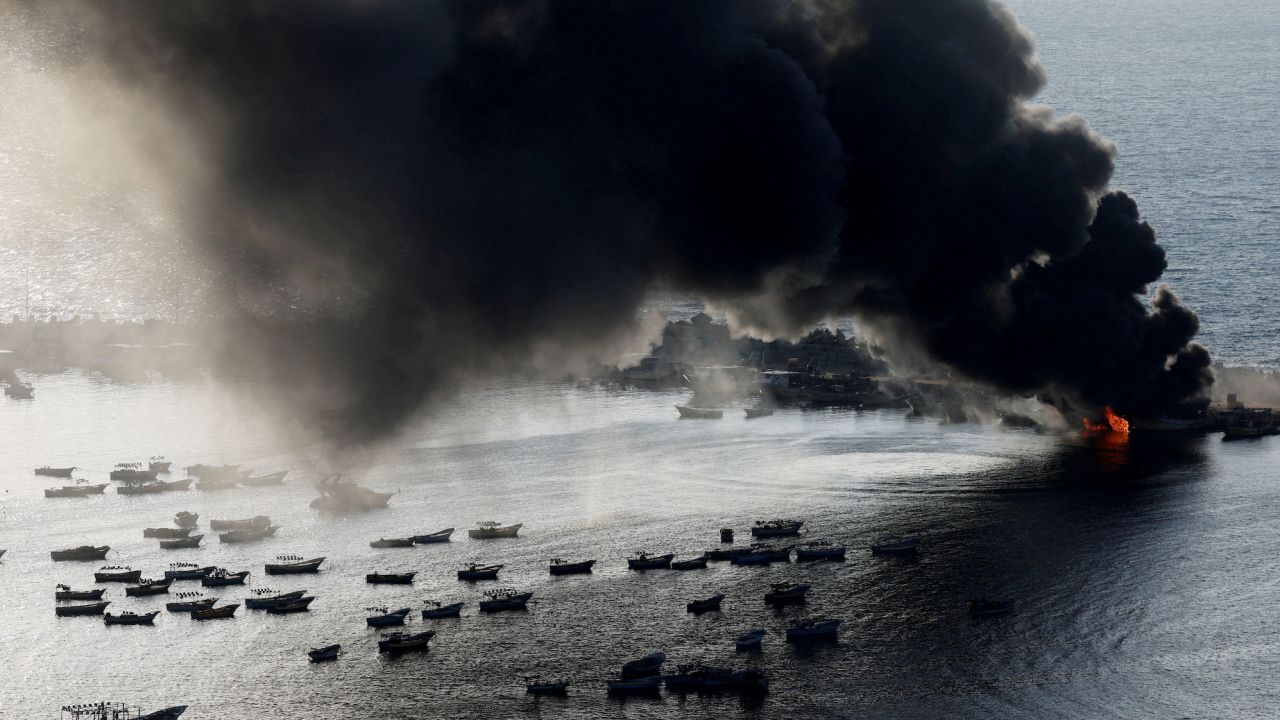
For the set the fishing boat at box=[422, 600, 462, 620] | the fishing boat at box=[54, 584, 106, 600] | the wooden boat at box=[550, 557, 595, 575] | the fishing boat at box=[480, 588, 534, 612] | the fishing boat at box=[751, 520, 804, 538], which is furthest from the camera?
the fishing boat at box=[751, 520, 804, 538]

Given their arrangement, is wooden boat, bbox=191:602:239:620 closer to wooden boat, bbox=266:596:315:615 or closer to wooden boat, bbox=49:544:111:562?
wooden boat, bbox=266:596:315:615

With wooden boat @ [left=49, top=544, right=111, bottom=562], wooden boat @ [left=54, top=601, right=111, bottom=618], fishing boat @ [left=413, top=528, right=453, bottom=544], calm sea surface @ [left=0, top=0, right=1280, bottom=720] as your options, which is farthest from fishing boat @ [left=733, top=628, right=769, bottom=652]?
wooden boat @ [left=49, top=544, right=111, bottom=562]

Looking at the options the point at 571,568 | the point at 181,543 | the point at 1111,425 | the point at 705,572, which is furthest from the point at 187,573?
the point at 1111,425

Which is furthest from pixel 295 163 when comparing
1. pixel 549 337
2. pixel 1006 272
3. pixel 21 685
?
pixel 1006 272

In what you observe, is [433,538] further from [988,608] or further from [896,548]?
[988,608]

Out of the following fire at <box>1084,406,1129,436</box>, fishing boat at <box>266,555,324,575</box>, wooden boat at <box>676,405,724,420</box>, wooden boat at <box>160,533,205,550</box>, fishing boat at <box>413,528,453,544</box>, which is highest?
wooden boat at <box>676,405,724,420</box>

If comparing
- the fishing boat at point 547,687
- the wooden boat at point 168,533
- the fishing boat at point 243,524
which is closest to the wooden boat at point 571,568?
the fishing boat at point 547,687
